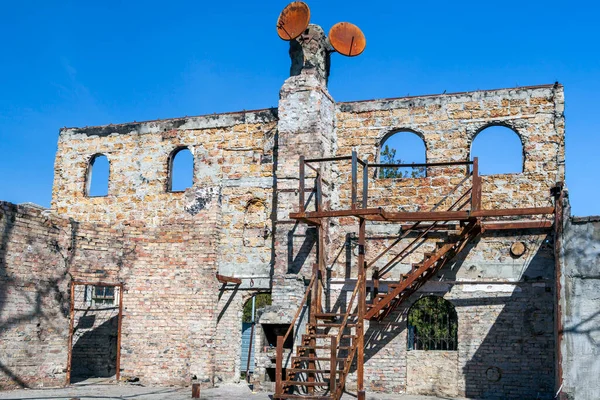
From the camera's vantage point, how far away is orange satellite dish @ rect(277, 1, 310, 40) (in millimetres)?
17719

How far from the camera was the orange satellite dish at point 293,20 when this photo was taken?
58.1ft

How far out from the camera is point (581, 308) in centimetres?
1310

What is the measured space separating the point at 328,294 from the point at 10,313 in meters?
6.90

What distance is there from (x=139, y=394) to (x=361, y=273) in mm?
5356

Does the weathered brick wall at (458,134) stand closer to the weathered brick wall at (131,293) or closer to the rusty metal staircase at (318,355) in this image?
the rusty metal staircase at (318,355)

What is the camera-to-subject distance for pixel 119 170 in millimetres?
19547

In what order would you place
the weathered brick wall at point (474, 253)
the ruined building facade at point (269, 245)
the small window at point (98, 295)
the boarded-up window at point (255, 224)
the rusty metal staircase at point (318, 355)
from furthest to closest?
the small window at point (98, 295) < the boarded-up window at point (255, 224) < the ruined building facade at point (269, 245) < the weathered brick wall at point (474, 253) < the rusty metal staircase at point (318, 355)

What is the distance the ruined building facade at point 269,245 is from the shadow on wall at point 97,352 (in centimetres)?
302

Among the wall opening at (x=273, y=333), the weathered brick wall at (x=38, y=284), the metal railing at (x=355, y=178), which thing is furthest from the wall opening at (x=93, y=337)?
the metal railing at (x=355, y=178)

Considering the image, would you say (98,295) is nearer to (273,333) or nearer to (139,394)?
(139,394)

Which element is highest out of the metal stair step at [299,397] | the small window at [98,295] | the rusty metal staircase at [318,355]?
the small window at [98,295]

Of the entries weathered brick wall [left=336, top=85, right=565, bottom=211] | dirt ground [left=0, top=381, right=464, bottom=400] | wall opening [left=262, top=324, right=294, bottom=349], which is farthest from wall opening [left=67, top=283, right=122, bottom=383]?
weathered brick wall [left=336, top=85, right=565, bottom=211]

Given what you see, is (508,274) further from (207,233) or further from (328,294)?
(207,233)

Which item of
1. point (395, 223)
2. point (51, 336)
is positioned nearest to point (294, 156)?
point (395, 223)
